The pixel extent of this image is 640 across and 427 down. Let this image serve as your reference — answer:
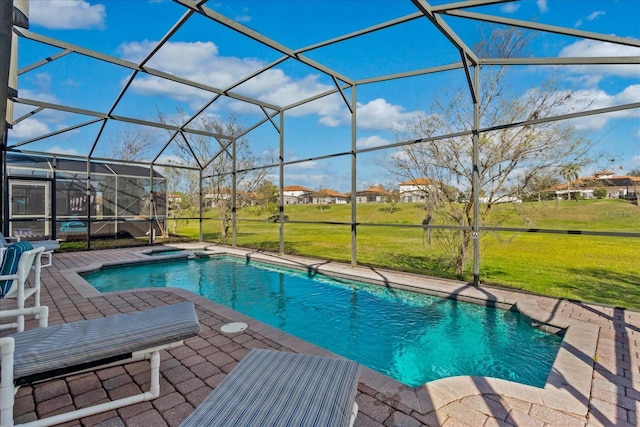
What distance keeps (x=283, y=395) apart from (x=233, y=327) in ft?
7.06

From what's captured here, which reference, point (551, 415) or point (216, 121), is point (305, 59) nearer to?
point (551, 415)

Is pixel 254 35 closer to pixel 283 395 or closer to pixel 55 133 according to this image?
pixel 283 395

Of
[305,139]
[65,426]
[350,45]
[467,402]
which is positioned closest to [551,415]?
[467,402]

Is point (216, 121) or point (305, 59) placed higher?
point (216, 121)

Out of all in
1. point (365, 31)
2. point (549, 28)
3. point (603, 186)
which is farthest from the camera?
point (603, 186)

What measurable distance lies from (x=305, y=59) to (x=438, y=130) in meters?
3.42

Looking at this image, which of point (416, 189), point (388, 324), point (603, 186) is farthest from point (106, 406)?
point (603, 186)

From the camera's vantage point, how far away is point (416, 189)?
748cm

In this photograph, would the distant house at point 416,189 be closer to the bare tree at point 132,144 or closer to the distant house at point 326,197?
the distant house at point 326,197

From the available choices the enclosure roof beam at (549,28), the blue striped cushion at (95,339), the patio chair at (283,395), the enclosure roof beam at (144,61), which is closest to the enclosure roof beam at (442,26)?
the enclosure roof beam at (549,28)

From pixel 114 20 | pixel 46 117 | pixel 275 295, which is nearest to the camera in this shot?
pixel 275 295

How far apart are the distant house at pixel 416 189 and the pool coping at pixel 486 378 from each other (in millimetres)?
2084

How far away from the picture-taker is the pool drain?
3.33 meters

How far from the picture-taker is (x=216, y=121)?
539 inches
